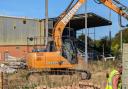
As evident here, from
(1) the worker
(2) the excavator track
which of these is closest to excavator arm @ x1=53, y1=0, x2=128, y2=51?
(2) the excavator track

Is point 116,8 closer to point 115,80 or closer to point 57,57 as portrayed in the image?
point 57,57

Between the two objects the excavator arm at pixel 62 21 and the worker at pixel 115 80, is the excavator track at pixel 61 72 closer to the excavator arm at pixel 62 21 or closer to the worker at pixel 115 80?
the excavator arm at pixel 62 21

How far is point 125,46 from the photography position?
8539 mm

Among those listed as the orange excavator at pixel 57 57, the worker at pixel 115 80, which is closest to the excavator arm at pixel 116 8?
the orange excavator at pixel 57 57

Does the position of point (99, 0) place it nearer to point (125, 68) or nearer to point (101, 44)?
point (125, 68)

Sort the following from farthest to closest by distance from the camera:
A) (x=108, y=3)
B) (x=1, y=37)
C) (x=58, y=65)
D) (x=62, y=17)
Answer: (x=1, y=37)
(x=108, y=3)
(x=62, y=17)
(x=58, y=65)

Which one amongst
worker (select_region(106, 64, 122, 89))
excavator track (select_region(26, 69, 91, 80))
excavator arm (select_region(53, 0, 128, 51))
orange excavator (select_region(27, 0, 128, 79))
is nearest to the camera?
worker (select_region(106, 64, 122, 89))

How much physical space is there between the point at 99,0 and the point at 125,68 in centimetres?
2255

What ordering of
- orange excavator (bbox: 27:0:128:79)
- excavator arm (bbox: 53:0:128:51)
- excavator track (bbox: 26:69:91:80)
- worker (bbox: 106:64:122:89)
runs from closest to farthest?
worker (bbox: 106:64:122:89) → excavator track (bbox: 26:69:91:80) → orange excavator (bbox: 27:0:128:79) → excavator arm (bbox: 53:0:128:51)

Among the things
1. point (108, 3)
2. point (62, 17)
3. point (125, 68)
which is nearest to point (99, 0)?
point (108, 3)

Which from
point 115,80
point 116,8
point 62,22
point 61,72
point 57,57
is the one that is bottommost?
point 61,72

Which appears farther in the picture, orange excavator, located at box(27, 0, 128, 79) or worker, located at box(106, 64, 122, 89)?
orange excavator, located at box(27, 0, 128, 79)

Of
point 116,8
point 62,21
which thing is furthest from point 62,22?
point 116,8

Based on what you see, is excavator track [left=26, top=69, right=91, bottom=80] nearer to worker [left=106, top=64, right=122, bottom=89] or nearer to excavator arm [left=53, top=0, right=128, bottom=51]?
excavator arm [left=53, top=0, right=128, bottom=51]
